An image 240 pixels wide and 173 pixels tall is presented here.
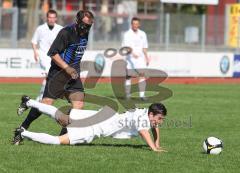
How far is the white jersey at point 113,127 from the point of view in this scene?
439 inches

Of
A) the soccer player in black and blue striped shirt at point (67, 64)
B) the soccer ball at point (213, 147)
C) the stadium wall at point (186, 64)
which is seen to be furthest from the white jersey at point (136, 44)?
the soccer ball at point (213, 147)

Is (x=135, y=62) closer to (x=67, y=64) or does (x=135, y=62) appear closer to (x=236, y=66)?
(x=67, y=64)

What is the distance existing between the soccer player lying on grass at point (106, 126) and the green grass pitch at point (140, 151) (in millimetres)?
167

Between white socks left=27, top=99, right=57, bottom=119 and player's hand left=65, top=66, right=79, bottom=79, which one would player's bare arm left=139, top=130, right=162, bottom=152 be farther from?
player's hand left=65, top=66, right=79, bottom=79

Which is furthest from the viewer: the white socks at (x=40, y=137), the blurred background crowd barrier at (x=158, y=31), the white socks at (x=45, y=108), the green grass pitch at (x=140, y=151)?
the blurred background crowd barrier at (x=158, y=31)

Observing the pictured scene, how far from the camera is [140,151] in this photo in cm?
1114

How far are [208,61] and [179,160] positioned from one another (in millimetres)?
22711

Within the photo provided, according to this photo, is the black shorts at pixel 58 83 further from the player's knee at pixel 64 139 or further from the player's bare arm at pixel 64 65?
the player's knee at pixel 64 139

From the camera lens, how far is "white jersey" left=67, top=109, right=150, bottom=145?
11148 mm

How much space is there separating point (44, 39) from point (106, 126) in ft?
22.8

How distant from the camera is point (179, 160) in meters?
10.4

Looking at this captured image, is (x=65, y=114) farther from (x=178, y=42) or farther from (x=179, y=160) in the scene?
(x=178, y=42)

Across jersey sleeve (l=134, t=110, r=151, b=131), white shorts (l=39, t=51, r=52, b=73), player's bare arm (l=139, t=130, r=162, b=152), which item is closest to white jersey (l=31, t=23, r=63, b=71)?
white shorts (l=39, t=51, r=52, b=73)

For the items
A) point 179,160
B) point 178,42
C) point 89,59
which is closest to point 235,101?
point 89,59
